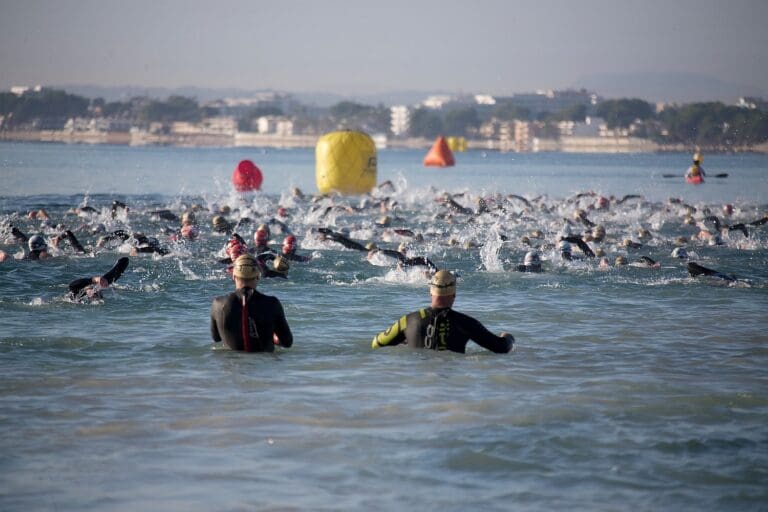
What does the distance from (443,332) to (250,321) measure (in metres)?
1.77

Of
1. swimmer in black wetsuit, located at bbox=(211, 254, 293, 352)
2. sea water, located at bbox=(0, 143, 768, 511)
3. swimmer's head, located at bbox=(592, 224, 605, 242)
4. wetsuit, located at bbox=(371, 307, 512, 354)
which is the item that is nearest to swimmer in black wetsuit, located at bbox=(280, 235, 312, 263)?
sea water, located at bbox=(0, 143, 768, 511)

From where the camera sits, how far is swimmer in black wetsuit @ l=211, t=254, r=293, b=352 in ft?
29.3

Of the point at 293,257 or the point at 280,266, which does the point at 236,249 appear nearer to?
the point at 280,266

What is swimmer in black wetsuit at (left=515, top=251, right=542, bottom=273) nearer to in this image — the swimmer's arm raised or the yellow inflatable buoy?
the swimmer's arm raised

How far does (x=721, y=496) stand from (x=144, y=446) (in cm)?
372

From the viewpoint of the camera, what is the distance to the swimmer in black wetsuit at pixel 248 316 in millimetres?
8945

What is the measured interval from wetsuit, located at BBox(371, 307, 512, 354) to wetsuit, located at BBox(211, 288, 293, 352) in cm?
102

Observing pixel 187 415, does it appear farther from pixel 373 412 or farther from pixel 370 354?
pixel 370 354

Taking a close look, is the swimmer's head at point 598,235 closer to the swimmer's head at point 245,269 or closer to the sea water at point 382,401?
the sea water at point 382,401

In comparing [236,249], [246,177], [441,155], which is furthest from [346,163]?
[441,155]

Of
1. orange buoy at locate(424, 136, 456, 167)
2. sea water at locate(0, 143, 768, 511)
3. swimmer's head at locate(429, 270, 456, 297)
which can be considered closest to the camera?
sea water at locate(0, 143, 768, 511)

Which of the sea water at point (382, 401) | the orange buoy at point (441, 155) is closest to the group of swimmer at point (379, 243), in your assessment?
the sea water at point (382, 401)

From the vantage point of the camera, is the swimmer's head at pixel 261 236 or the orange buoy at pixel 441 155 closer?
the swimmer's head at pixel 261 236

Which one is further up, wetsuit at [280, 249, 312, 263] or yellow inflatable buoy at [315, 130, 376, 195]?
yellow inflatable buoy at [315, 130, 376, 195]
